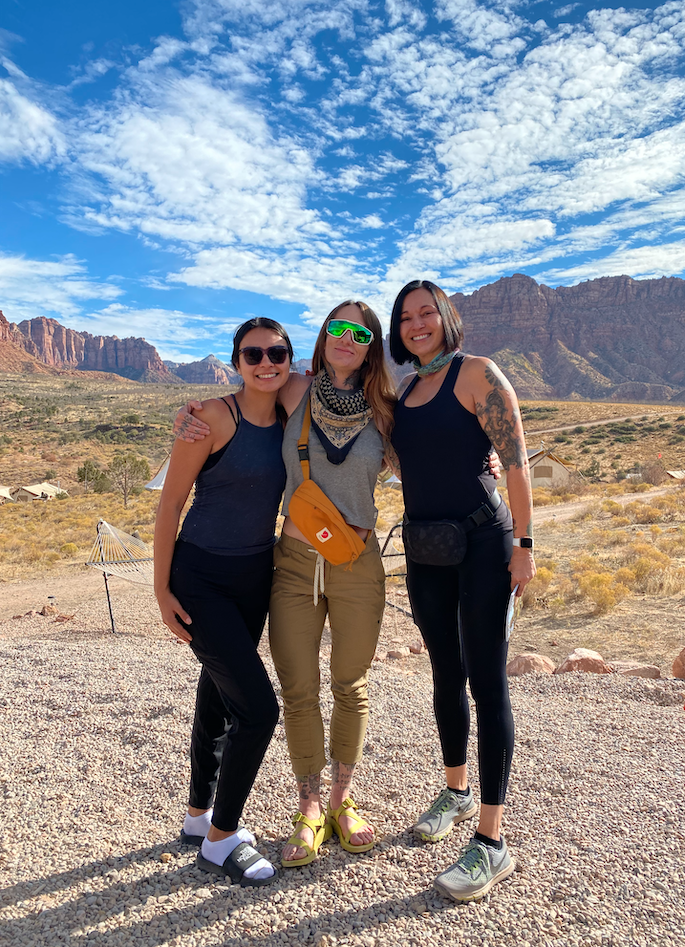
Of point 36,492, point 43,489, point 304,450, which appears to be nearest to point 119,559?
point 304,450

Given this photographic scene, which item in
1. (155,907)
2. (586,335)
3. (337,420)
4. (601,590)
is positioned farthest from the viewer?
(586,335)

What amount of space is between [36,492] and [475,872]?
24.2 metres

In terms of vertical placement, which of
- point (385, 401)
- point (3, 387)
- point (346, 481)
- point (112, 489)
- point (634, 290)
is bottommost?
point (112, 489)

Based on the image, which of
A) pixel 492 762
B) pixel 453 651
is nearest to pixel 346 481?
pixel 453 651

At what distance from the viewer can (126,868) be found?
86.8 inches

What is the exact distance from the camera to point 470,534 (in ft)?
7.07

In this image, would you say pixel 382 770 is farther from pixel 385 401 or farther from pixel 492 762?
pixel 385 401

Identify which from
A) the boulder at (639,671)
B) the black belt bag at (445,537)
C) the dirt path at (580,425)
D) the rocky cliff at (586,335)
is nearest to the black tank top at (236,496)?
the black belt bag at (445,537)

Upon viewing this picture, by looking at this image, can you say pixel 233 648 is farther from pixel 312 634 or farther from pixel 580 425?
pixel 580 425

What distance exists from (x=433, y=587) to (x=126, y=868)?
162cm

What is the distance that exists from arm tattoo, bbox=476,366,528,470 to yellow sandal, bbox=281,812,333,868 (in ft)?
5.28

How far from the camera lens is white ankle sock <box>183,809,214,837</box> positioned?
7.75ft

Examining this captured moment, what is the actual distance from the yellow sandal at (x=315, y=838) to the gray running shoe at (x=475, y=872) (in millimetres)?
482

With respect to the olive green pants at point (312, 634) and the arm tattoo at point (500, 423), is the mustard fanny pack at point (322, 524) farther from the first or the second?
the arm tattoo at point (500, 423)
